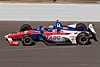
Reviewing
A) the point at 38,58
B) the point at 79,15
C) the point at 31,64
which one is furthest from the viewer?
the point at 79,15

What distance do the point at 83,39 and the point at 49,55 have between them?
1.98 meters

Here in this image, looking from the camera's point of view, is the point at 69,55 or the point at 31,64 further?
the point at 69,55

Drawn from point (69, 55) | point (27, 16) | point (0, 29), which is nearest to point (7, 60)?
point (69, 55)

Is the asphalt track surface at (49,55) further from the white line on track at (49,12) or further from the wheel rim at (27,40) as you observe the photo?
the white line on track at (49,12)

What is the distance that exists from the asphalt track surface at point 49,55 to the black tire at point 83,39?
0.64 ft

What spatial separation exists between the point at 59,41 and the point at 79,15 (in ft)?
23.8

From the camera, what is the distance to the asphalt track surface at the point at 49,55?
342 inches

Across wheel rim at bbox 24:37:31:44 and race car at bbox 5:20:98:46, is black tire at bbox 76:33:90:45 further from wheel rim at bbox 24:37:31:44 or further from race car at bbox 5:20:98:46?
wheel rim at bbox 24:37:31:44

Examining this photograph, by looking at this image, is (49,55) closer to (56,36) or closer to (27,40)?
(56,36)

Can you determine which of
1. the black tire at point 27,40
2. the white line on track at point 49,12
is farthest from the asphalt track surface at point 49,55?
the white line on track at point 49,12

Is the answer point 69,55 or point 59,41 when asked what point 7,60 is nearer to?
point 69,55

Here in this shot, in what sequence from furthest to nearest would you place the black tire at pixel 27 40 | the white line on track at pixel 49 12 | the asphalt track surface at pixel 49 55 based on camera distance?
the white line on track at pixel 49 12 → the black tire at pixel 27 40 → the asphalt track surface at pixel 49 55

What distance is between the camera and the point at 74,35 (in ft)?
37.1

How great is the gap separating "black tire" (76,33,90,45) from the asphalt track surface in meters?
0.20
